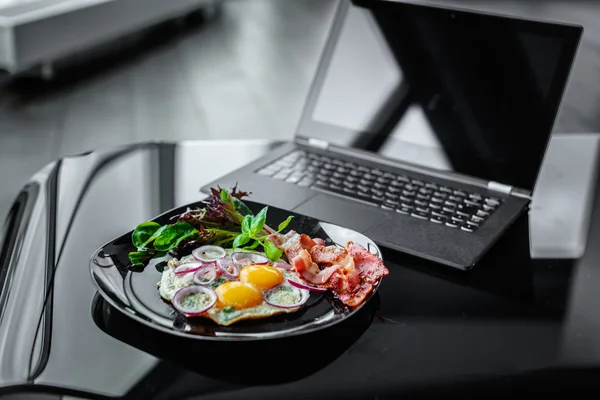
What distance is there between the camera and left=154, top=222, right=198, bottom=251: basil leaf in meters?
0.81

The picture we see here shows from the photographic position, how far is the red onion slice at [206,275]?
0.73m

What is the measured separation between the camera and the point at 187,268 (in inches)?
29.9

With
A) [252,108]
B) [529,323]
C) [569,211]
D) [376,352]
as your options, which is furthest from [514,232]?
[252,108]

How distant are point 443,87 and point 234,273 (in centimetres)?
59

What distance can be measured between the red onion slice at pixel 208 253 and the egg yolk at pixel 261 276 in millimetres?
62

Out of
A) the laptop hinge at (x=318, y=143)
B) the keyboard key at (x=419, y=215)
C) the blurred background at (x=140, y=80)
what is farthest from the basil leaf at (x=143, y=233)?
the blurred background at (x=140, y=80)

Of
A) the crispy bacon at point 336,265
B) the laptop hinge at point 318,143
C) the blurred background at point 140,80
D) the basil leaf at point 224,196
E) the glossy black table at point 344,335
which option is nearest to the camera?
the glossy black table at point 344,335

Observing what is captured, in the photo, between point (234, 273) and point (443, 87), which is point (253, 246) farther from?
point (443, 87)

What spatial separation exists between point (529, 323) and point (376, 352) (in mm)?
176

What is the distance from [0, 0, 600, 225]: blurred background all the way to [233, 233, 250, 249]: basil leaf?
1.87 meters

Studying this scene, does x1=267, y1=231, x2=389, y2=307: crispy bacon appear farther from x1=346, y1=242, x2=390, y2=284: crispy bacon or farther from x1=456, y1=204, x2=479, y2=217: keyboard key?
x1=456, y1=204, x2=479, y2=217: keyboard key

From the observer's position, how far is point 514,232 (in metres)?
0.97

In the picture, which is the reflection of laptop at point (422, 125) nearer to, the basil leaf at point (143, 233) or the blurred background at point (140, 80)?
the basil leaf at point (143, 233)

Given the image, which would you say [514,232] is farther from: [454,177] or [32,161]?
[32,161]
